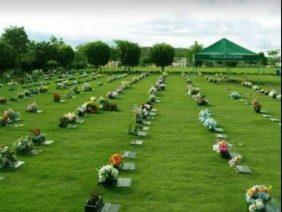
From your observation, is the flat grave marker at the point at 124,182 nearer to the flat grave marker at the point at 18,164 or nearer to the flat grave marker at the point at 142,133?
the flat grave marker at the point at 18,164

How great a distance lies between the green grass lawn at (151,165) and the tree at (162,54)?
56.0 meters

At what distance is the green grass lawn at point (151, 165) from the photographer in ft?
32.9

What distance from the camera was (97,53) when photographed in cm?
8069

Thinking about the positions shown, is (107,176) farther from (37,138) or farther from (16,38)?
(16,38)

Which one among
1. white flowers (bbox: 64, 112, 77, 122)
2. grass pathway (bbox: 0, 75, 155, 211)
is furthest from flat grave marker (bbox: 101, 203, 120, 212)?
white flowers (bbox: 64, 112, 77, 122)

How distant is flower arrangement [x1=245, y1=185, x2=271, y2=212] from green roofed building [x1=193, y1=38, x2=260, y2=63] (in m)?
39.6

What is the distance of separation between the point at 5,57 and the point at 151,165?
48.3 meters

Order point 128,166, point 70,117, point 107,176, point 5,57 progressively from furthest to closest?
1. point 5,57
2. point 70,117
3. point 128,166
4. point 107,176

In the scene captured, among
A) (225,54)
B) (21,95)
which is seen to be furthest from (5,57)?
(21,95)

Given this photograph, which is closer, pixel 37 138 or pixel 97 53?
pixel 37 138

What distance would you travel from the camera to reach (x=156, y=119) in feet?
71.5

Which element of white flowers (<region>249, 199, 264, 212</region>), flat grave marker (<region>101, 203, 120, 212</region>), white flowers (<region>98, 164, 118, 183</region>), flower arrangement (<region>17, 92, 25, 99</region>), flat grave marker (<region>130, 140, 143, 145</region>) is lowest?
flower arrangement (<region>17, 92, 25, 99</region>)

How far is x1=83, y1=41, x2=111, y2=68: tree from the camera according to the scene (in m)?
80.6

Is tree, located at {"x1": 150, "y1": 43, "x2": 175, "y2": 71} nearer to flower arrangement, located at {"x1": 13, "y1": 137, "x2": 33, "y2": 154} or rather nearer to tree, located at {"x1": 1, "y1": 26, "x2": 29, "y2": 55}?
tree, located at {"x1": 1, "y1": 26, "x2": 29, "y2": 55}
